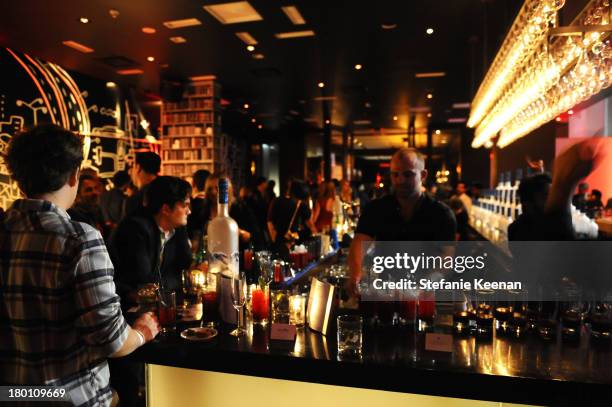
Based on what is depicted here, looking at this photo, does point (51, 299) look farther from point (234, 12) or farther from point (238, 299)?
point (234, 12)

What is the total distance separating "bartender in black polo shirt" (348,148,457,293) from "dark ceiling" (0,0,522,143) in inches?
109

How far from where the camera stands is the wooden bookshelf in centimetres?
832

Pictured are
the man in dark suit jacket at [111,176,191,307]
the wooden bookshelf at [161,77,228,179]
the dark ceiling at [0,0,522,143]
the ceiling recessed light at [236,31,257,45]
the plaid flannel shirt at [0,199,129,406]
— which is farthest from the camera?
the wooden bookshelf at [161,77,228,179]

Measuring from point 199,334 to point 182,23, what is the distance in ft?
15.5

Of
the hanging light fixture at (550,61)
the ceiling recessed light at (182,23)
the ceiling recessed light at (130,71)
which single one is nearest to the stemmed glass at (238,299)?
the hanging light fixture at (550,61)

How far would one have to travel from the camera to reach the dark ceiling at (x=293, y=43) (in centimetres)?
471

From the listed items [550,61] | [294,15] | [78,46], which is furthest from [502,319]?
[78,46]

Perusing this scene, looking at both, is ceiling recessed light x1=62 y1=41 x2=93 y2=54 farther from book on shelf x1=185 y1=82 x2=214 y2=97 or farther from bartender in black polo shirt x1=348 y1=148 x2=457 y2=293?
bartender in black polo shirt x1=348 y1=148 x2=457 y2=293

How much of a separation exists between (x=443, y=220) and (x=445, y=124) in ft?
40.7

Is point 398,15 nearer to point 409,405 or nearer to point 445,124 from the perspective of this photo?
point 409,405

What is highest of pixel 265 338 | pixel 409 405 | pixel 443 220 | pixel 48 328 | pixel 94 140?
pixel 94 140

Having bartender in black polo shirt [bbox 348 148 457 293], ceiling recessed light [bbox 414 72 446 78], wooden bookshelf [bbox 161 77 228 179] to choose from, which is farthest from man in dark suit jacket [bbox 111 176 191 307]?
ceiling recessed light [bbox 414 72 446 78]

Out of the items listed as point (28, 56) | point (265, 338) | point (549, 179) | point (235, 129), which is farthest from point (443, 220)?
point (235, 129)

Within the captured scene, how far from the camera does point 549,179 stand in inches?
101
